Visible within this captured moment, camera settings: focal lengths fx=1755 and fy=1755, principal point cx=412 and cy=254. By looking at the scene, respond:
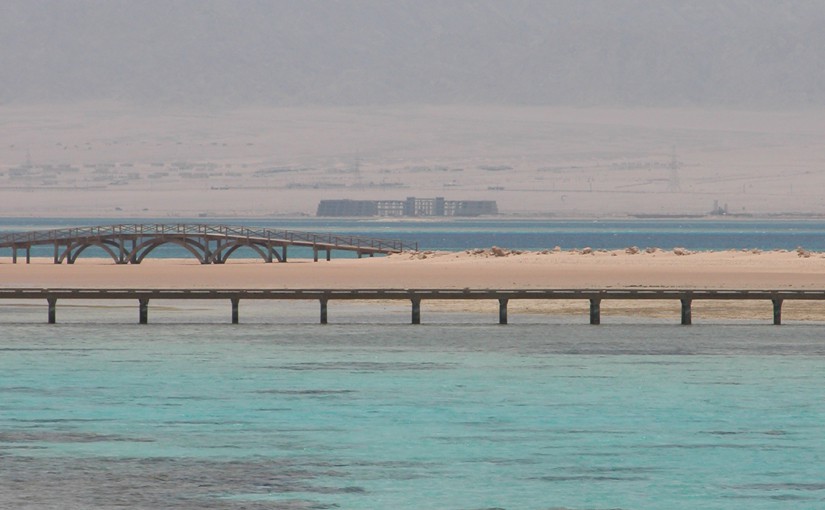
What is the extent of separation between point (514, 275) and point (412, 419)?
51363mm

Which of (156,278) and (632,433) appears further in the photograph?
(156,278)

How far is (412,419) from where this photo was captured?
38781 mm

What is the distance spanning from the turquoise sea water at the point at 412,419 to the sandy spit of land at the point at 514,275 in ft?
40.7

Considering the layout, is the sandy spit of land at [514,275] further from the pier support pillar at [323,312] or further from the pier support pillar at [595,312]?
the pier support pillar at [323,312]

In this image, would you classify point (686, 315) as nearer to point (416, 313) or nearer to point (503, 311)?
point (503, 311)

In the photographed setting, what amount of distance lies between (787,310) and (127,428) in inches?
1552

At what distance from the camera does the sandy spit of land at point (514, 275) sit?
242ft

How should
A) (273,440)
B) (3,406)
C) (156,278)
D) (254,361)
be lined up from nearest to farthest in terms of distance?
(273,440), (3,406), (254,361), (156,278)

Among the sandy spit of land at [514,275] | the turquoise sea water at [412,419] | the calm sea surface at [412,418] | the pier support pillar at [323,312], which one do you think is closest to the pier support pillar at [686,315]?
the calm sea surface at [412,418]

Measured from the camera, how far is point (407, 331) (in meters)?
61.4

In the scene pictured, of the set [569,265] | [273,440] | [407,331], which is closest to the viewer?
[273,440]

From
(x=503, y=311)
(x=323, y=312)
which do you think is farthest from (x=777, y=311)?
(x=323, y=312)

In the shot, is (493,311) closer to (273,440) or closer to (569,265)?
(569,265)

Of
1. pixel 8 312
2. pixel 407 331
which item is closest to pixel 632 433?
pixel 407 331
